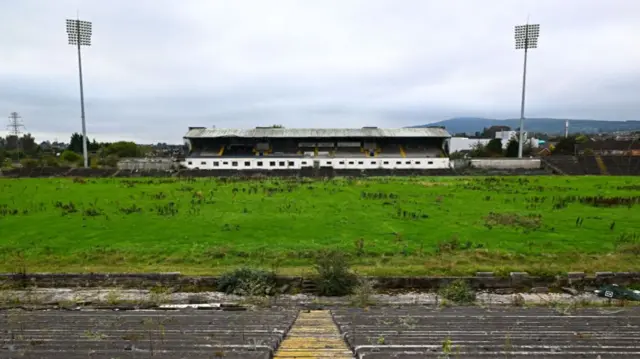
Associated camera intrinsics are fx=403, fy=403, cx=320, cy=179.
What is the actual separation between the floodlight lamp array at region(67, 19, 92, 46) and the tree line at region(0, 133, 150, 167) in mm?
14182

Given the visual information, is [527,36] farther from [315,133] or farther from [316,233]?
[316,233]

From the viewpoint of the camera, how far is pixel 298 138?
174ft

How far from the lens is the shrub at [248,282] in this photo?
396 inches

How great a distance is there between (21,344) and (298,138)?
4814 centimetres

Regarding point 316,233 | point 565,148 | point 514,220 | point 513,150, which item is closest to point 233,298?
point 316,233

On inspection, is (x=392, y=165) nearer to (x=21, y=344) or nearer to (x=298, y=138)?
(x=298, y=138)

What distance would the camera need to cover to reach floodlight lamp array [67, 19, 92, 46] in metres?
43.9

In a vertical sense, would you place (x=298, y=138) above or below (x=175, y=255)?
above

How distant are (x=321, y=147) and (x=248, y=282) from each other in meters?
43.2

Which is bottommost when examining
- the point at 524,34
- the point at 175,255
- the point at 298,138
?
the point at 175,255

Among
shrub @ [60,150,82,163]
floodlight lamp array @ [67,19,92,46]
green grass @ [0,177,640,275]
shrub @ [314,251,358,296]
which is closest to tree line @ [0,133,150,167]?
shrub @ [60,150,82,163]

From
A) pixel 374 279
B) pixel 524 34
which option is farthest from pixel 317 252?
pixel 524 34

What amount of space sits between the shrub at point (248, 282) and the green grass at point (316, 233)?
973mm

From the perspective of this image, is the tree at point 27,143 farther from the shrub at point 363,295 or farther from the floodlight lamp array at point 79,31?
the shrub at point 363,295
